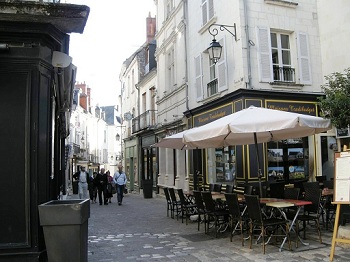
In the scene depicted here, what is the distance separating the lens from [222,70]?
42.1ft

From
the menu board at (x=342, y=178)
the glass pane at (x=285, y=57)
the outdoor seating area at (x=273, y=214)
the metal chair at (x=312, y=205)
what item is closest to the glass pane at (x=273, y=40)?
the glass pane at (x=285, y=57)

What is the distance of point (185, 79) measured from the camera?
15938 millimetres

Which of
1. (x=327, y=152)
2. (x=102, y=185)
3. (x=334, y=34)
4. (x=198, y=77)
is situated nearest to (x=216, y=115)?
(x=198, y=77)

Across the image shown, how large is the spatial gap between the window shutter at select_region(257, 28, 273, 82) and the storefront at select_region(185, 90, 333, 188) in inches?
22.9

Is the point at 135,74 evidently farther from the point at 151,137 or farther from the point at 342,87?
the point at 342,87

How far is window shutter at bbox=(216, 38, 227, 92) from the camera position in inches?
498

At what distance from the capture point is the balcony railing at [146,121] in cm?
2152

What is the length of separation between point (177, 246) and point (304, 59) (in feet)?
27.6

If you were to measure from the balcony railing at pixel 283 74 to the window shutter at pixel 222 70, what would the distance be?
1.67 meters

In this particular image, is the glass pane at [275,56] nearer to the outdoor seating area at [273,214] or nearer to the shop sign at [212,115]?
the shop sign at [212,115]

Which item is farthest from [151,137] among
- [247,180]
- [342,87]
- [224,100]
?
[342,87]

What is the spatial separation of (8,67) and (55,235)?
213cm

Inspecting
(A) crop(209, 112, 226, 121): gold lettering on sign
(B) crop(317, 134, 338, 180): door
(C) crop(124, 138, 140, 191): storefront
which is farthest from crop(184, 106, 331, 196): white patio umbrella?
(C) crop(124, 138, 140, 191): storefront

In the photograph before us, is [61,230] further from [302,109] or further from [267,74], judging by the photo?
[302,109]
